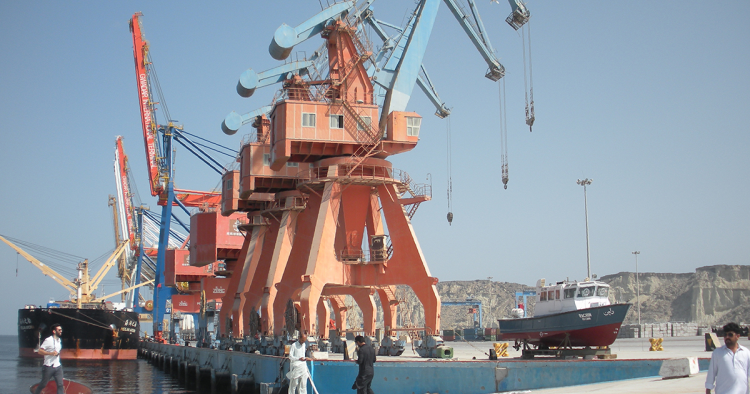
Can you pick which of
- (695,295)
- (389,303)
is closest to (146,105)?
(389,303)

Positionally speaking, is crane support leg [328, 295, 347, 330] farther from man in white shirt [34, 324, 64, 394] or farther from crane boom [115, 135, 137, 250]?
crane boom [115, 135, 137, 250]

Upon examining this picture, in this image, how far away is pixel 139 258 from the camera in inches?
3686

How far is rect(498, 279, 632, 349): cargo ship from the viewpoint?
28625 millimetres

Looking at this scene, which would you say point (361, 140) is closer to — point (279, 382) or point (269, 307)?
point (269, 307)

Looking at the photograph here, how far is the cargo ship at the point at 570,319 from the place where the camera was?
28625 millimetres

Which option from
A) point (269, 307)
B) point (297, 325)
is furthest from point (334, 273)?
point (269, 307)

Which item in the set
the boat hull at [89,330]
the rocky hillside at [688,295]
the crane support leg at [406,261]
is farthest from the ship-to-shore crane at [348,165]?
the rocky hillside at [688,295]

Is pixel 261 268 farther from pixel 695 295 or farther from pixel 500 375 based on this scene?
pixel 695 295

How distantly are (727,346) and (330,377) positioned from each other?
1340 cm

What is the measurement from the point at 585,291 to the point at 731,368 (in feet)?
74.9

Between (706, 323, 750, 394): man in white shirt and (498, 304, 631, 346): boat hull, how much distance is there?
60.9ft

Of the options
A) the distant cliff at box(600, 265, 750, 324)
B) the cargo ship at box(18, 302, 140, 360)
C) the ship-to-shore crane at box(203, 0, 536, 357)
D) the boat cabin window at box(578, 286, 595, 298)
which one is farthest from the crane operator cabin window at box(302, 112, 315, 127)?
the distant cliff at box(600, 265, 750, 324)

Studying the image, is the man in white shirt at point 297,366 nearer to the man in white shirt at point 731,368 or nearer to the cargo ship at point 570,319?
the man in white shirt at point 731,368

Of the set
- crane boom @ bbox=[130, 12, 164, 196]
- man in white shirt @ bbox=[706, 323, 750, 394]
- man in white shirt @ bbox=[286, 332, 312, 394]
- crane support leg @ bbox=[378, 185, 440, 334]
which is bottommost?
man in white shirt @ bbox=[286, 332, 312, 394]
